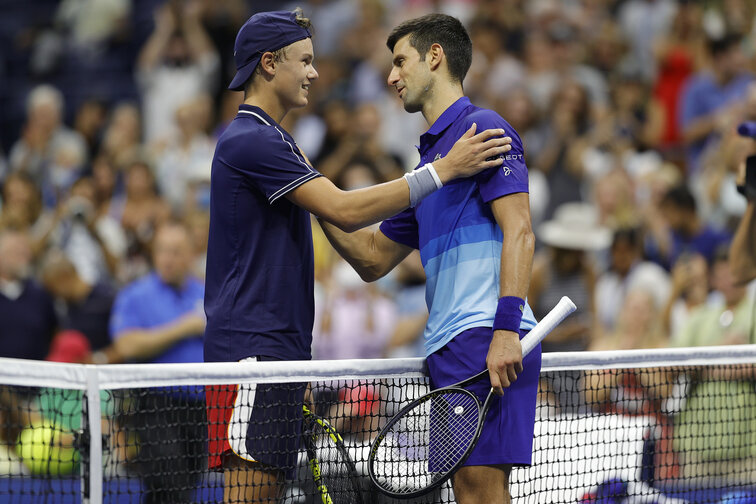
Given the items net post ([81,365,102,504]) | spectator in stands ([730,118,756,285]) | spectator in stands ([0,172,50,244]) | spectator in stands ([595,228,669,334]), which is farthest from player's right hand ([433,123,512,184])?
spectator in stands ([0,172,50,244])

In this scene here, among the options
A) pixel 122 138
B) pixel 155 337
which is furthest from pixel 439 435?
pixel 122 138

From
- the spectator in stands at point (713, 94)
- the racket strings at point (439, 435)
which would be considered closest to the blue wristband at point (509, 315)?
the racket strings at point (439, 435)

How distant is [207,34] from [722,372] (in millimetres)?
8232

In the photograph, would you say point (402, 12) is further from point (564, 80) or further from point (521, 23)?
point (564, 80)

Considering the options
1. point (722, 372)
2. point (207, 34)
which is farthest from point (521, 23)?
point (722, 372)

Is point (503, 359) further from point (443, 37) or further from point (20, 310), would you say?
point (20, 310)

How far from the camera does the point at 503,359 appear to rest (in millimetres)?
3945

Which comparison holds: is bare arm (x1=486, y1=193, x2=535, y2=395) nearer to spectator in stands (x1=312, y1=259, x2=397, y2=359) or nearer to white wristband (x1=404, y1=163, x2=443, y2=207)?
white wristband (x1=404, y1=163, x2=443, y2=207)

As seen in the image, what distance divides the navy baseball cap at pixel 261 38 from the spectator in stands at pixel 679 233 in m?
5.17

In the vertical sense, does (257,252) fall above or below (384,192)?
below

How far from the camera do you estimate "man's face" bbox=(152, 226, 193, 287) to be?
7855 millimetres

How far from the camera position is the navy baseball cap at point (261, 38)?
14.3 feet

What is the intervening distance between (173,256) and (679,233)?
426 cm

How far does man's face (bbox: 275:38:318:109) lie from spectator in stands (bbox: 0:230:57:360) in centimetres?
511
